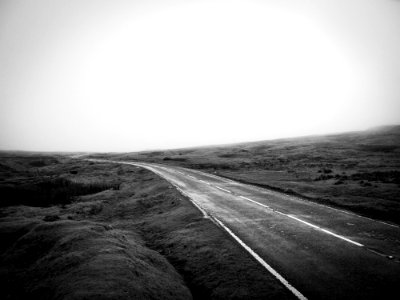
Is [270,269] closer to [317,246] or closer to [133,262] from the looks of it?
[317,246]

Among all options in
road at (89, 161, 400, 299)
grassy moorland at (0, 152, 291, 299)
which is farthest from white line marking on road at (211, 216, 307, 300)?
grassy moorland at (0, 152, 291, 299)

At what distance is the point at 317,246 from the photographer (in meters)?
10.6

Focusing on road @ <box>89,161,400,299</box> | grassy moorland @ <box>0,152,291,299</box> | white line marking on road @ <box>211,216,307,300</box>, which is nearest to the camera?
white line marking on road @ <box>211,216,307,300</box>

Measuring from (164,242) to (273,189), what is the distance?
15590 millimetres

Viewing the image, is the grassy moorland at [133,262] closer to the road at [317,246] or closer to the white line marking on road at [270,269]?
the white line marking on road at [270,269]

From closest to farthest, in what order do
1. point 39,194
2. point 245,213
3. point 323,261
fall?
point 323,261 < point 245,213 < point 39,194

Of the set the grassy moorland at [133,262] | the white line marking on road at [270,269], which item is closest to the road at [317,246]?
the white line marking on road at [270,269]

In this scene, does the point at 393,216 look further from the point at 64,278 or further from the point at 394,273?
the point at 64,278

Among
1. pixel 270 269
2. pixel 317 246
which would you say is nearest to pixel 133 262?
pixel 270 269

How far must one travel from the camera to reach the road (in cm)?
747

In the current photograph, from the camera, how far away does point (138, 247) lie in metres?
11.5

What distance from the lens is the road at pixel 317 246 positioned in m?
7.47

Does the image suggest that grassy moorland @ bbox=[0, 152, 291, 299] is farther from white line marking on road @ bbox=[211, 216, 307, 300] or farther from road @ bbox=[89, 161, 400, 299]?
road @ bbox=[89, 161, 400, 299]

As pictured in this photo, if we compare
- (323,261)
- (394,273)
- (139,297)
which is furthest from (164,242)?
(394,273)
